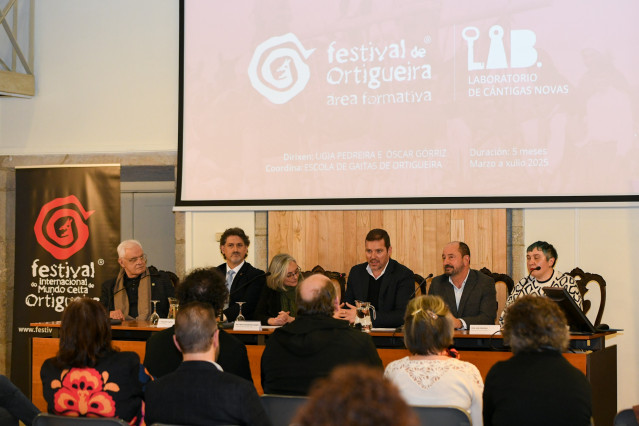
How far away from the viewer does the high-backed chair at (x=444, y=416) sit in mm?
2387

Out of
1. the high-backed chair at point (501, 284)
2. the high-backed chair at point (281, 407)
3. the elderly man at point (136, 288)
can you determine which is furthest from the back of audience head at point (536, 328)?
the elderly man at point (136, 288)

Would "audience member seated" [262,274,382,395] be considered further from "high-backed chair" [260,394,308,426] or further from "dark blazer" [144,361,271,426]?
"dark blazer" [144,361,271,426]

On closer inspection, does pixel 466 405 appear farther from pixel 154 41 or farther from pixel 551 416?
pixel 154 41

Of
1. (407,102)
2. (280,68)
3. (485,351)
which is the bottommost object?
(485,351)

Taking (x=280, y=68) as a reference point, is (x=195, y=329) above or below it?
below

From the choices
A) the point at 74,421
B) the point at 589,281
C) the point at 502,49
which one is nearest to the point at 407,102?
the point at 502,49

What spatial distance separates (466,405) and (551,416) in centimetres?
35

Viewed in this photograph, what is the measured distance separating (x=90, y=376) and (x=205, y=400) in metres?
0.67

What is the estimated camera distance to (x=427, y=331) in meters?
2.78

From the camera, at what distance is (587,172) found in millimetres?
5430

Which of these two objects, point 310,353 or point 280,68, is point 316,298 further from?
point 280,68

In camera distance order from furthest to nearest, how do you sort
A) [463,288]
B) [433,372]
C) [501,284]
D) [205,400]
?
1. [501,284]
2. [463,288]
3. [433,372]
4. [205,400]

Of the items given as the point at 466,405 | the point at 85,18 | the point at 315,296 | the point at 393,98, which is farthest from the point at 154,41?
the point at 466,405

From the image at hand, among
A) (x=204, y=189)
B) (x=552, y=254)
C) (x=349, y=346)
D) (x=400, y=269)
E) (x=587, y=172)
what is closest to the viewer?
(x=349, y=346)
